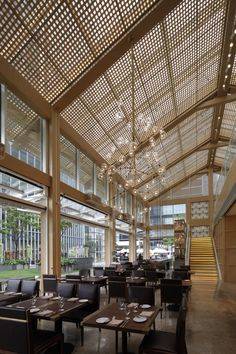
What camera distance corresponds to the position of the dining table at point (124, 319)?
3669mm

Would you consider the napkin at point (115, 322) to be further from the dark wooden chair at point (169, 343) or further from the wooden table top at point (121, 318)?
the dark wooden chair at point (169, 343)

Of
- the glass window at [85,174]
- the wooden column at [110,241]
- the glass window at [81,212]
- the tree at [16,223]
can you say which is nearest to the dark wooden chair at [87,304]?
the tree at [16,223]

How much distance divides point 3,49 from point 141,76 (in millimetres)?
4942

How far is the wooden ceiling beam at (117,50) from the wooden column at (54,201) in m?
0.67

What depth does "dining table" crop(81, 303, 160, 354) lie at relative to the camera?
3669mm

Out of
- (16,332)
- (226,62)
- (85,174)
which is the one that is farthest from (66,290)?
(226,62)

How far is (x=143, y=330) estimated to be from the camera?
139 inches

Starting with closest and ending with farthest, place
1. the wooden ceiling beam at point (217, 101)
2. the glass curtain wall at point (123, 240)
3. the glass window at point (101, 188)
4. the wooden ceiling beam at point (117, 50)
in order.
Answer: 1. the wooden ceiling beam at point (117, 50)
2. the glass window at point (101, 188)
3. the wooden ceiling beam at point (217, 101)
4. the glass curtain wall at point (123, 240)

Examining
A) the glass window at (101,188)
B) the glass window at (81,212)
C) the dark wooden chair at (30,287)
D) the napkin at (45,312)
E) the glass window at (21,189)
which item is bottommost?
the dark wooden chair at (30,287)

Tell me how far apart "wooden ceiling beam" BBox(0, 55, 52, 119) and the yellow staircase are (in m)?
9.63

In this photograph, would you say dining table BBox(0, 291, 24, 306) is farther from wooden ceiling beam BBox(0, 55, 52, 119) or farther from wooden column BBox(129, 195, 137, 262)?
wooden column BBox(129, 195, 137, 262)

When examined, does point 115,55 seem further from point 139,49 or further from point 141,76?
point 141,76

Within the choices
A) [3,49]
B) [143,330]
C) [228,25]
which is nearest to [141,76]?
[228,25]

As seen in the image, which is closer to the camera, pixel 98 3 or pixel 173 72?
pixel 98 3
